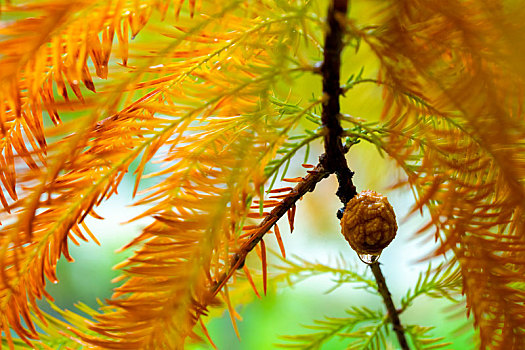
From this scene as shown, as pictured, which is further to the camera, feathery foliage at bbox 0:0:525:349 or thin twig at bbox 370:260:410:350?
thin twig at bbox 370:260:410:350

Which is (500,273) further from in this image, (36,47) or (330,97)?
(36,47)

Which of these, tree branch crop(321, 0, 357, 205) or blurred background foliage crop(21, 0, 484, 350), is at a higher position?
tree branch crop(321, 0, 357, 205)

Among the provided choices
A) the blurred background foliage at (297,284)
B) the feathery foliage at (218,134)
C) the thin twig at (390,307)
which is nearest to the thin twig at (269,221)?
the feathery foliage at (218,134)

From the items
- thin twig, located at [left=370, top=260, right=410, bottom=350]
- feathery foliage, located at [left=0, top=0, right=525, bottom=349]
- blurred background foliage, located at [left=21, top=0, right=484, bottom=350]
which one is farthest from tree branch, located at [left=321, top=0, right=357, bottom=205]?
blurred background foliage, located at [left=21, top=0, right=484, bottom=350]

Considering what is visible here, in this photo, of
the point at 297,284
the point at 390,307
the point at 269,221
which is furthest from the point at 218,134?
the point at 297,284

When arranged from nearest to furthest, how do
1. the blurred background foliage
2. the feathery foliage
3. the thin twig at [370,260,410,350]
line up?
1. the feathery foliage
2. the thin twig at [370,260,410,350]
3. the blurred background foliage

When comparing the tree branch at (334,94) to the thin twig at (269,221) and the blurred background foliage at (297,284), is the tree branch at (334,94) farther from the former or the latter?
the blurred background foliage at (297,284)

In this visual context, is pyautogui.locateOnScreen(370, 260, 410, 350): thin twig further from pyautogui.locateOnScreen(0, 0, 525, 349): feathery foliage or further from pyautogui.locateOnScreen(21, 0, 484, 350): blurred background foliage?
pyautogui.locateOnScreen(21, 0, 484, 350): blurred background foliage

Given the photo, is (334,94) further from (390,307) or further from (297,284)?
(297,284)
